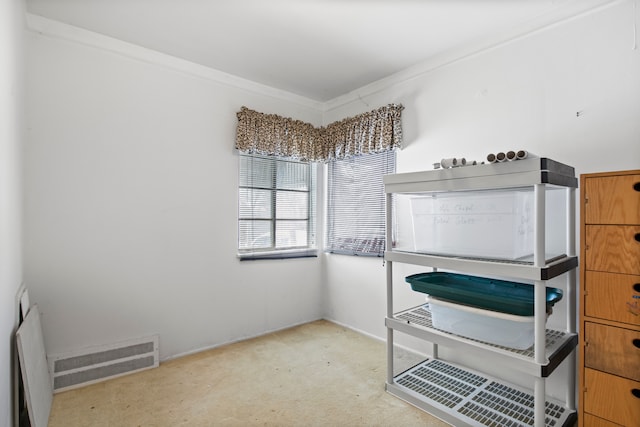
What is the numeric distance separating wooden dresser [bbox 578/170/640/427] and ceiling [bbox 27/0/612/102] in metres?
1.22

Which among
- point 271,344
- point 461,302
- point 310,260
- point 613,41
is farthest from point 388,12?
point 271,344

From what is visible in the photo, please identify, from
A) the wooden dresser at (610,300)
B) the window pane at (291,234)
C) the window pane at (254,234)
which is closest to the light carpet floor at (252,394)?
the wooden dresser at (610,300)

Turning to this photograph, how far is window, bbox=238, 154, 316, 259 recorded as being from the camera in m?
3.18

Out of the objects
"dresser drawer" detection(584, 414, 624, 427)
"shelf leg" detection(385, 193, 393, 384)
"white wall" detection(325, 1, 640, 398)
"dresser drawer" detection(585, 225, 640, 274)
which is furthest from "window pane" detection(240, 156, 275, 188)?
"dresser drawer" detection(584, 414, 624, 427)

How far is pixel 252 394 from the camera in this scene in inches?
83.9

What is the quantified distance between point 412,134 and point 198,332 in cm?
257

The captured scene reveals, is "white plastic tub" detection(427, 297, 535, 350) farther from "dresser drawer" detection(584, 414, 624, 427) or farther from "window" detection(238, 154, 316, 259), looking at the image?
"window" detection(238, 154, 316, 259)

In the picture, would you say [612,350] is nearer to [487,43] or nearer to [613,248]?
[613,248]

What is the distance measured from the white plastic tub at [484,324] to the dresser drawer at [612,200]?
1.98ft

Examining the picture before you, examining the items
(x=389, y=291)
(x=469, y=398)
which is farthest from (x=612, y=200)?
(x=469, y=398)

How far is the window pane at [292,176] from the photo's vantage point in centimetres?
343

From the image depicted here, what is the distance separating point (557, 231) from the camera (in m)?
2.03

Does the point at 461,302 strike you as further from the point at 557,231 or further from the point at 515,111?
the point at 515,111

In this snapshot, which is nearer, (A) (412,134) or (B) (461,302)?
(B) (461,302)
